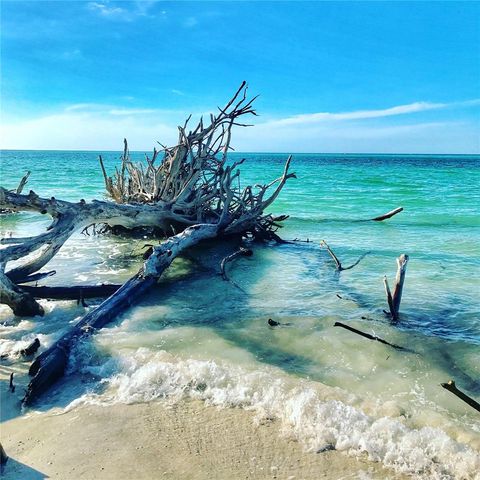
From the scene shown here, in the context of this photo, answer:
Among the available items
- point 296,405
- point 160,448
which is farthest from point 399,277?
point 160,448

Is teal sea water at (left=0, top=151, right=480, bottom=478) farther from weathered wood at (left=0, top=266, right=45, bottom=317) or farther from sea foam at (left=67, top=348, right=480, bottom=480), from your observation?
weathered wood at (left=0, top=266, right=45, bottom=317)

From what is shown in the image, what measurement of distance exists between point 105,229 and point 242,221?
12.0 ft

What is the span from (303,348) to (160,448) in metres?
2.05

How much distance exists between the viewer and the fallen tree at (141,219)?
531 centimetres

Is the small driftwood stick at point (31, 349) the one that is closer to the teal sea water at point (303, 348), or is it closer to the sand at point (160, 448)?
the teal sea water at point (303, 348)

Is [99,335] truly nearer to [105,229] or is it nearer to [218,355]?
[218,355]

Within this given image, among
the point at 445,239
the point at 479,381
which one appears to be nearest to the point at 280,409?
the point at 479,381

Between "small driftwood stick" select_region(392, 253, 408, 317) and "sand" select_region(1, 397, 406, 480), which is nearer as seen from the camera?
"sand" select_region(1, 397, 406, 480)

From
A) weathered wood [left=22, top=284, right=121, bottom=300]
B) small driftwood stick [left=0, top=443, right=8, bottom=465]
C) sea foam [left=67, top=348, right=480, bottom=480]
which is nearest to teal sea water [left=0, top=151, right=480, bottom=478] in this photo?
sea foam [left=67, top=348, right=480, bottom=480]

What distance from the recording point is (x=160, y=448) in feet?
10.4

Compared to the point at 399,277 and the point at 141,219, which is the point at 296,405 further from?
the point at 141,219

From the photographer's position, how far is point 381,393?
3943 millimetres

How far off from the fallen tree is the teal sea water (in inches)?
7.4

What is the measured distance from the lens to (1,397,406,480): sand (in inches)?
115
